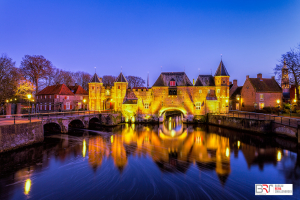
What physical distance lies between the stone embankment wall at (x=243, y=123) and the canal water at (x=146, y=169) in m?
2.62

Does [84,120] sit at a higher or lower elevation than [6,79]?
lower

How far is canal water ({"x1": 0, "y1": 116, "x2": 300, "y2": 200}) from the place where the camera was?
27.6 feet

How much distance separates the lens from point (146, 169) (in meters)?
11.2

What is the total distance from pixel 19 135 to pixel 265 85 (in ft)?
117

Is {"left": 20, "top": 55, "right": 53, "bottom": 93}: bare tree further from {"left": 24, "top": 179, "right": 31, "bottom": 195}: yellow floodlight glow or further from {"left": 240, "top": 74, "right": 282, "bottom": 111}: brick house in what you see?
{"left": 240, "top": 74, "right": 282, "bottom": 111}: brick house

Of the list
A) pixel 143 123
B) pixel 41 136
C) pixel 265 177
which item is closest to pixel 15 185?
pixel 41 136

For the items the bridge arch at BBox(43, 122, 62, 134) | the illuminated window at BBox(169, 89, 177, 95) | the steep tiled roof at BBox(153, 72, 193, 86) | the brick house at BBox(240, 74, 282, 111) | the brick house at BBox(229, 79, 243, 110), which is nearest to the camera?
the bridge arch at BBox(43, 122, 62, 134)

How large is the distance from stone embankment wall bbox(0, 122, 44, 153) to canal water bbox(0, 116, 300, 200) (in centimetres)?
62

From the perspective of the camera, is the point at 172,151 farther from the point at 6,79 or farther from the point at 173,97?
the point at 6,79

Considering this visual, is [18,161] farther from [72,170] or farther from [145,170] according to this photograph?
[145,170]

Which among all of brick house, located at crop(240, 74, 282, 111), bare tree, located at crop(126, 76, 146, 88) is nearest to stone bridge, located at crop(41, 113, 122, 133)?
brick house, located at crop(240, 74, 282, 111)

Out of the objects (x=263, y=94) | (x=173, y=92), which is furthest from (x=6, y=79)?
(x=263, y=94)

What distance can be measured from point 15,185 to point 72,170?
9.40ft

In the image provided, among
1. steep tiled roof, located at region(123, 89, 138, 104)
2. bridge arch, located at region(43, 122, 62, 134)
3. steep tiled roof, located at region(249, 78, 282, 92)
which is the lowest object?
bridge arch, located at region(43, 122, 62, 134)
